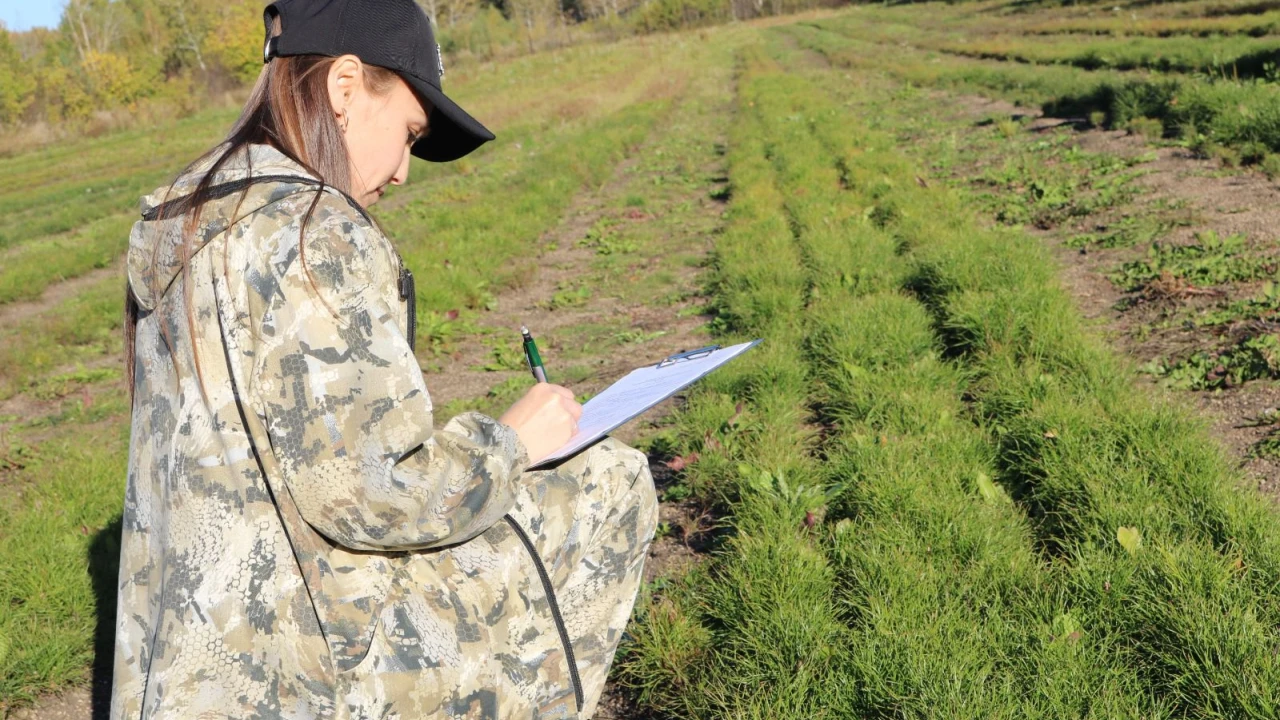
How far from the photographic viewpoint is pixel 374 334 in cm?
165

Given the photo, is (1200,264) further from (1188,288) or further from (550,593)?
(550,593)

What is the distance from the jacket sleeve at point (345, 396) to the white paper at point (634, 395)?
0.35 meters

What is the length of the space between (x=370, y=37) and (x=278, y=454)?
738 mm

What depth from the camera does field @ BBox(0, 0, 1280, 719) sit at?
2.75 m

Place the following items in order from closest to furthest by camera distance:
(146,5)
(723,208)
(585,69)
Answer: (723,208) → (585,69) → (146,5)

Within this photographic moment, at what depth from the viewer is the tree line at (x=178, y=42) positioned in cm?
5544

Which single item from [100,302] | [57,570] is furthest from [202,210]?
[100,302]

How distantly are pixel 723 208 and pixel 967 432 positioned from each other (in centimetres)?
656

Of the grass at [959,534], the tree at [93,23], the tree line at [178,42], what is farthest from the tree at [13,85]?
the grass at [959,534]

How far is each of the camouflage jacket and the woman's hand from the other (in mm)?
180

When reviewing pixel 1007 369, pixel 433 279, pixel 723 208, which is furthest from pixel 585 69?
pixel 1007 369

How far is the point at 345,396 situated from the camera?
1606 millimetres

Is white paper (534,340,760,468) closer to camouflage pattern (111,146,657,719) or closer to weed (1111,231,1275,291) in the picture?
camouflage pattern (111,146,657,719)

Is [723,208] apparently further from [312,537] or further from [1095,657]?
[312,537]
